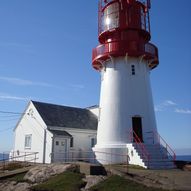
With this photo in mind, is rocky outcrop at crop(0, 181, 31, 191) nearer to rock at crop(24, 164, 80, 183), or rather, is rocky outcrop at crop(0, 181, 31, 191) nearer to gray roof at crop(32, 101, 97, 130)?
rock at crop(24, 164, 80, 183)

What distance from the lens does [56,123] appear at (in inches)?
925

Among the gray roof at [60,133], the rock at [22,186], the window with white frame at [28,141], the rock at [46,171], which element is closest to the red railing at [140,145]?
the rock at [46,171]

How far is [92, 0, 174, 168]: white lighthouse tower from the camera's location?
1902 cm

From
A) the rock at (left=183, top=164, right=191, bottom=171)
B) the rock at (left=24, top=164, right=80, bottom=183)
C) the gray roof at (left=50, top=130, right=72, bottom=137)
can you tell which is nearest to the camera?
the rock at (left=24, top=164, right=80, bottom=183)

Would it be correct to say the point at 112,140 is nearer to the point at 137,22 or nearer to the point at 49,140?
the point at 49,140

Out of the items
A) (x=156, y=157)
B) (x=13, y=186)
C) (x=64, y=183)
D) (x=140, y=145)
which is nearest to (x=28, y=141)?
(x=13, y=186)

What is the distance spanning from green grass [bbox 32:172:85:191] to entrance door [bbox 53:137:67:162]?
7160 mm

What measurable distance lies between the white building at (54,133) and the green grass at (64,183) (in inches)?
286

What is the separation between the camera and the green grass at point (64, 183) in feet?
42.4

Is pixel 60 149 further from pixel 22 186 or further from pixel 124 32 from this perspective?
pixel 124 32

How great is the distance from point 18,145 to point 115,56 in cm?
1339

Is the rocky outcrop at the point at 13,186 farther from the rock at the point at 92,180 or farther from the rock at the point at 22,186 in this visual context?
the rock at the point at 92,180

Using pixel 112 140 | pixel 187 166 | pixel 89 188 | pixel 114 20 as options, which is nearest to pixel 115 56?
pixel 114 20

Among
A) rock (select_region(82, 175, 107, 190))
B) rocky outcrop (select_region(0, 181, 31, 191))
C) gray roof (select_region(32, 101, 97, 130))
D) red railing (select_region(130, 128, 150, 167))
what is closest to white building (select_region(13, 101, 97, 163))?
gray roof (select_region(32, 101, 97, 130))
